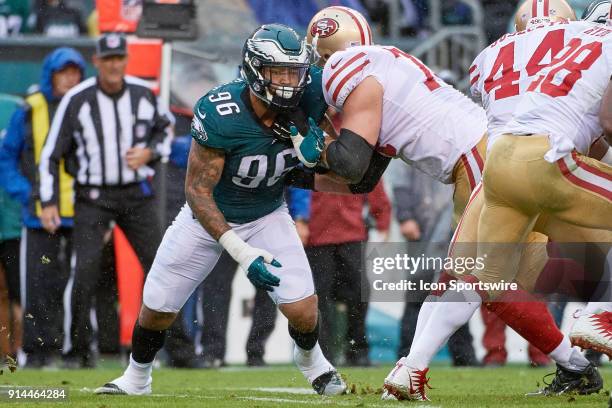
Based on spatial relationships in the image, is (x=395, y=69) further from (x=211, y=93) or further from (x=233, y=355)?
(x=233, y=355)

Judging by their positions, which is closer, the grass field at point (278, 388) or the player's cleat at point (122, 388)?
the grass field at point (278, 388)

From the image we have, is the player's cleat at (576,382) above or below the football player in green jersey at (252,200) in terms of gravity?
below

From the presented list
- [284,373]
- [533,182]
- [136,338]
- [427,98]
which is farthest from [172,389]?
[533,182]

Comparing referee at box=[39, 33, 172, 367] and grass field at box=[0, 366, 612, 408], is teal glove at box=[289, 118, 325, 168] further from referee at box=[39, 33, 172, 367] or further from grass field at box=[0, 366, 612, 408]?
referee at box=[39, 33, 172, 367]

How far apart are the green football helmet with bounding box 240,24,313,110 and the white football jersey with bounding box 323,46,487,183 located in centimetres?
12

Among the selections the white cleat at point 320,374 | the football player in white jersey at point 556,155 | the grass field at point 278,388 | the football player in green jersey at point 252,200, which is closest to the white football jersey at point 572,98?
the football player in white jersey at point 556,155

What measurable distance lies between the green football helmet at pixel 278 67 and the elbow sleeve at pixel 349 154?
0.32 m

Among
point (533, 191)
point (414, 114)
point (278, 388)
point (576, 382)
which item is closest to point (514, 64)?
point (414, 114)

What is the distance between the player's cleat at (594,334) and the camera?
4.72 metres

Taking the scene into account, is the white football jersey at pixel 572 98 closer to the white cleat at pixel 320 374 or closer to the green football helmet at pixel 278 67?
the green football helmet at pixel 278 67

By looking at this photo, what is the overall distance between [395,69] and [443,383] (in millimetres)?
1997

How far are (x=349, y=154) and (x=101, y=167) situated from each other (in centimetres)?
289

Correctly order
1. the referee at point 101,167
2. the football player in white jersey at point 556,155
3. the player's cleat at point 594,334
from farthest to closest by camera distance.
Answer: the referee at point 101,167 → the football player in white jersey at point 556,155 → the player's cleat at point 594,334

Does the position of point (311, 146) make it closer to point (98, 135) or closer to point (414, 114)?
point (414, 114)
